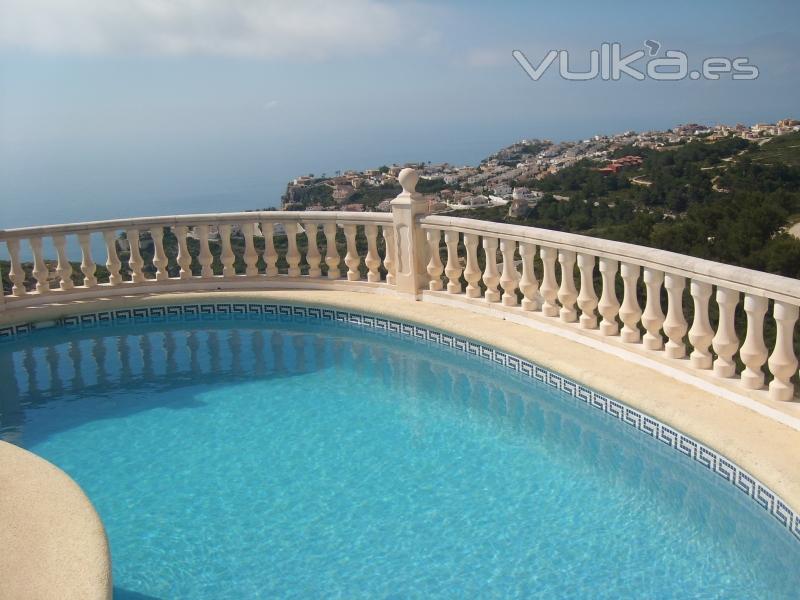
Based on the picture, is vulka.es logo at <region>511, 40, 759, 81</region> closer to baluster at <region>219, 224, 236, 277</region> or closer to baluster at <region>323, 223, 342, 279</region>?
baluster at <region>323, 223, 342, 279</region>

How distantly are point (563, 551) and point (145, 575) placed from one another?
231 cm

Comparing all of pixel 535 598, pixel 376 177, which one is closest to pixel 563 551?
pixel 535 598

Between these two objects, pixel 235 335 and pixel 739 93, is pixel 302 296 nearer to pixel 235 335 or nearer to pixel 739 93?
pixel 235 335

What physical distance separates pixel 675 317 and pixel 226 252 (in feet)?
19.6

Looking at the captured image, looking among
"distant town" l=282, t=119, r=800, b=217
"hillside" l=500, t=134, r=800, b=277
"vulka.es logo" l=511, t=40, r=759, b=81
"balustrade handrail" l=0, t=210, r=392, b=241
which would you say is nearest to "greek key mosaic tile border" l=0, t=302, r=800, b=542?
"balustrade handrail" l=0, t=210, r=392, b=241

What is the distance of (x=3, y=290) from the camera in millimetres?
9555

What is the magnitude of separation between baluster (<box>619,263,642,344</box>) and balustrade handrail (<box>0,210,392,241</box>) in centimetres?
332

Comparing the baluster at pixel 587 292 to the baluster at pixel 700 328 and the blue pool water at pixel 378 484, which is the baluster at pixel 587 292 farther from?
the baluster at pixel 700 328

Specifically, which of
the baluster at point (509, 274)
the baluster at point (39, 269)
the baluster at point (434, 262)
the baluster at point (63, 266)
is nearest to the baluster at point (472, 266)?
the baluster at point (509, 274)

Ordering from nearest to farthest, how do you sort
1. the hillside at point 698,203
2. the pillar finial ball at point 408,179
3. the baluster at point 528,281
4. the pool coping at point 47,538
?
the pool coping at point 47,538
the baluster at point 528,281
the pillar finial ball at point 408,179
the hillside at point 698,203

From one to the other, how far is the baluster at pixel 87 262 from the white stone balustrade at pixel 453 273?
0.01 meters

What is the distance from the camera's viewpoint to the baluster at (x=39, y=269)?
367 inches

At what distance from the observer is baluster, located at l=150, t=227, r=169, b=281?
32.1 ft

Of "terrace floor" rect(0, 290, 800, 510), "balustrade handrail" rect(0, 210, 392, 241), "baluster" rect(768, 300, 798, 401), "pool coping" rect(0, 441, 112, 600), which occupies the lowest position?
"terrace floor" rect(0, 290, 800, 510)
